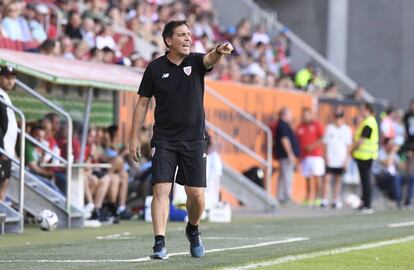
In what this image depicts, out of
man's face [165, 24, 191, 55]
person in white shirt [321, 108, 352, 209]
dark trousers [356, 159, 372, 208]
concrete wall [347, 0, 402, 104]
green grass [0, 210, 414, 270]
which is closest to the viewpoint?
green grass [0, 210, 414, 270]

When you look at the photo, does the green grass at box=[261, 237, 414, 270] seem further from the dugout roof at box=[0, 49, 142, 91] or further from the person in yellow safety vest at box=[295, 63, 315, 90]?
the person in yellow safety vest at box=[295, 63, 315, 90]

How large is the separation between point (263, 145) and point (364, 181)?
3.10 m

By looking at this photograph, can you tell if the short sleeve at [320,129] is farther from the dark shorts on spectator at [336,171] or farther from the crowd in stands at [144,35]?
the crowd in stands at [144,35]

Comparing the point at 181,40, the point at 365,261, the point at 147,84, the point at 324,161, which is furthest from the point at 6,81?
the point at 324,161

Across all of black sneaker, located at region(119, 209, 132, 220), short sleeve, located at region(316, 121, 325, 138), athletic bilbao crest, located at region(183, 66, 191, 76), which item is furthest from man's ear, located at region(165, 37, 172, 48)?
short sleeve, located at region(316, 121, 325, 138)

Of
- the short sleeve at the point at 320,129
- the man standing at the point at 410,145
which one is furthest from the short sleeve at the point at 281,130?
the man standing at the point at 410,145

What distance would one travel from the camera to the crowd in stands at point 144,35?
21.0m

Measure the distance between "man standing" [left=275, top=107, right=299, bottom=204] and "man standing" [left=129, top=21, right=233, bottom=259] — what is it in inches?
548

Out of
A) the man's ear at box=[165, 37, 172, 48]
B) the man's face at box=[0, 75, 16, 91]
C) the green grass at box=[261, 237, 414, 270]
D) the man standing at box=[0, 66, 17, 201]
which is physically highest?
the man's ear at box=[165, 37, 172, 48]

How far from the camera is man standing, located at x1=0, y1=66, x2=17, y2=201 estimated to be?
15539mm

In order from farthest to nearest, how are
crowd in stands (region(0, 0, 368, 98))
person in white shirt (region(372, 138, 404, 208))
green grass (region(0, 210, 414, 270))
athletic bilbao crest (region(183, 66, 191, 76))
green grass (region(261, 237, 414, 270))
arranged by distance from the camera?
person in white shirt (region(372, 138, 404, 208)) < crowd in stands (region(0, 0, 368, 98)) < athletic bilbao crest (region(183, 66, 191, 76)) < green grass (region(0, 210, 414, 270)) < green grass (region(261, 237, 414, 270))

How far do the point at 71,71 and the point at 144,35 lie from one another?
7.78 meters

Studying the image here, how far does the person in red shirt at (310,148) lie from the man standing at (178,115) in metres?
14.6

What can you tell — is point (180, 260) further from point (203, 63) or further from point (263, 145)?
point (263, 145)
